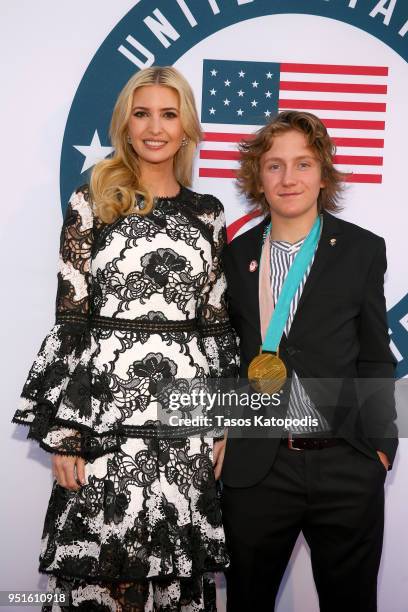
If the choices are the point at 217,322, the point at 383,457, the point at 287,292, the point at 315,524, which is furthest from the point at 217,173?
the point at 315,524

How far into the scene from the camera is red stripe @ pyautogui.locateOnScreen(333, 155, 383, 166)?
347cm

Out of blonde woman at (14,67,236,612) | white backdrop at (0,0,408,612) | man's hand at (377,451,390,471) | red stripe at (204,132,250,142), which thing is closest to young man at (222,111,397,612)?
man's hand at (377,451,390,471)

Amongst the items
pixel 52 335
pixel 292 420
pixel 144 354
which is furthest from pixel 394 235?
pixel 52 335

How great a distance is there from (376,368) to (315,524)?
23.2 inches

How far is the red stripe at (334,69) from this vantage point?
3438 millimetres

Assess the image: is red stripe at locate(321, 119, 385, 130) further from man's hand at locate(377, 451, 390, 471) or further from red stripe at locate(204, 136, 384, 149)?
man's hand at locate(377, 451, 390, 471)

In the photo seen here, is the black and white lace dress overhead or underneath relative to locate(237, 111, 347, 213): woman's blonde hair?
underneath

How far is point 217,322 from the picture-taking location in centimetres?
286

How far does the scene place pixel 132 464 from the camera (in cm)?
254

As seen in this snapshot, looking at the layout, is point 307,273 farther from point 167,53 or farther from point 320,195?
point 167,53

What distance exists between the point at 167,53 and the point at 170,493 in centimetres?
194

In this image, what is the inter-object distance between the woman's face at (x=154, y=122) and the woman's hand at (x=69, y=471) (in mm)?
1100

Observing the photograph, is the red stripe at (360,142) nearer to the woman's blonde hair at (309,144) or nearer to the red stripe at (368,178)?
the red stripe at (368,178)

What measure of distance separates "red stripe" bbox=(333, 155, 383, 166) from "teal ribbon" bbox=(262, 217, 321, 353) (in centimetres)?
86
